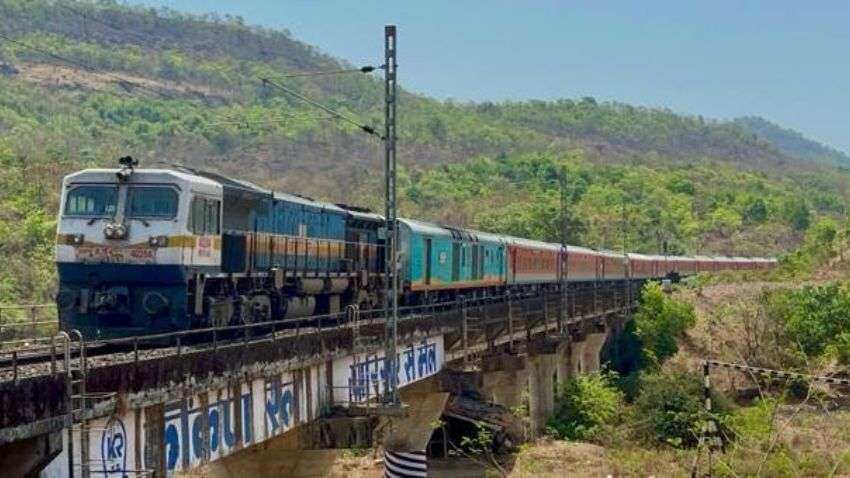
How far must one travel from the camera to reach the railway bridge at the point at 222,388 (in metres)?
11.8

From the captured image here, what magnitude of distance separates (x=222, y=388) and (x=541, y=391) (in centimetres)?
3638

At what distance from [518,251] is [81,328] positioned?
34.9 metres

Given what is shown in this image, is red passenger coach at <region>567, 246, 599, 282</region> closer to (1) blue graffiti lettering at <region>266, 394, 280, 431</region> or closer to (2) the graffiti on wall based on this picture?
(2) the graffiti on wall

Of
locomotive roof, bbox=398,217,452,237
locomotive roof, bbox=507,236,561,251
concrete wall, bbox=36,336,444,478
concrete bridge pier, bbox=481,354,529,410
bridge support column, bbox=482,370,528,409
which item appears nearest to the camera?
concrete wall, bbox=36,336,444,478

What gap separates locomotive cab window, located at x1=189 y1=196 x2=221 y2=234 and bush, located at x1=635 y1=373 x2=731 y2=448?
25.0m

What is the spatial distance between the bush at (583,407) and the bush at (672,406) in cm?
258

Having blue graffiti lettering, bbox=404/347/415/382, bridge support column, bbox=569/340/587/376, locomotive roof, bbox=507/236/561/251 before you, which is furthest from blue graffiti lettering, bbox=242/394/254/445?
bridge support column, bbox=569/340/587/376

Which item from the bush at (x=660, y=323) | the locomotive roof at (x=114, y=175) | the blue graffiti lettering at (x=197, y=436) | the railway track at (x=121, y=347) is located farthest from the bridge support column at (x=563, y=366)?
the blue graffiti lettering at (x=197, y=436)

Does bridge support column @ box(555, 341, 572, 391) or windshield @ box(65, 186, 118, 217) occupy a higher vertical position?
windshield @ box(65, 186, 118, 217)

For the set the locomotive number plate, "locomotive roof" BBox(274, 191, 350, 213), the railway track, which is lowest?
the railway track

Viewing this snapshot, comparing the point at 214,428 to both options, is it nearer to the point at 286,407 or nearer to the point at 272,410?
the point at 272,410

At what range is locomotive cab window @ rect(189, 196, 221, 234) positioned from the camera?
20.5 meters

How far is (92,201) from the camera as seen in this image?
20328 millimetres

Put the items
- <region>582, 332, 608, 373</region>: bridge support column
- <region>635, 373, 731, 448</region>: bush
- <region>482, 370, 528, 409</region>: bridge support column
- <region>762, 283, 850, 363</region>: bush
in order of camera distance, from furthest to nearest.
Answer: <region>582, 332, 608, 373</region>: bridge support column
<region>762, 283, 850, 363</region>: bush
<region>635, 373, 731, 448</region>: bush
<region>482, 370, 528, 409</region>: bridge support column
